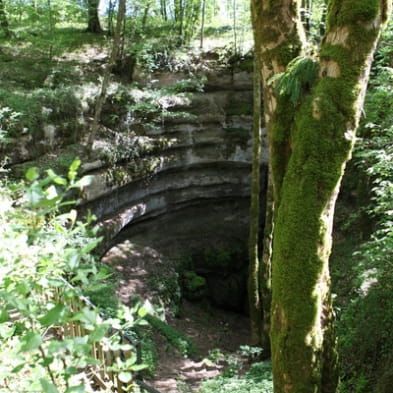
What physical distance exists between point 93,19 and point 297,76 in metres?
15.5

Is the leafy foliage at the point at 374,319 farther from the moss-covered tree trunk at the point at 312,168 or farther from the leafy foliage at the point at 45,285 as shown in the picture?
the leafy foliage at the point at 45,285

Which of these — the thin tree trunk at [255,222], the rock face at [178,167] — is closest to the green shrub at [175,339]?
the thin tree trunk at [255,222]

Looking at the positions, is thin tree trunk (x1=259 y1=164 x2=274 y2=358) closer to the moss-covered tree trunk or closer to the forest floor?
the forest floor

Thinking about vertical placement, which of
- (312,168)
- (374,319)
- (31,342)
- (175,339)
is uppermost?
(312,168)

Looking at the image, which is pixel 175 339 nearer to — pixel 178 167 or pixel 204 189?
pixel 178 167

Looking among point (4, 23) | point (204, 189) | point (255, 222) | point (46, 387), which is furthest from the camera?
point (204, 189)

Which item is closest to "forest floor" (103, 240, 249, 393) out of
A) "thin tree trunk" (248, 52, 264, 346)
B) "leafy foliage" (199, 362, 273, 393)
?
"leafy foliage" (199, 362, 273, 393)

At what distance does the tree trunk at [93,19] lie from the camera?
54.4 ft

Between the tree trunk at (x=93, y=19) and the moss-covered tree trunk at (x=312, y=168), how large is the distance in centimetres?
1431

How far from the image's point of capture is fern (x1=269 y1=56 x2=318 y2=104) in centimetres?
383

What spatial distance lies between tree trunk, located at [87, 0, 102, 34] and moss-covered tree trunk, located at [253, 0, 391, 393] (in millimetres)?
14311

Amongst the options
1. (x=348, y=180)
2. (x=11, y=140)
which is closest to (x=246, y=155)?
(x=348, y=180)

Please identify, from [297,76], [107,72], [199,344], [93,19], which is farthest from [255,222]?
[93,19]

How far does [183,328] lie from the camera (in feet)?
37.1
